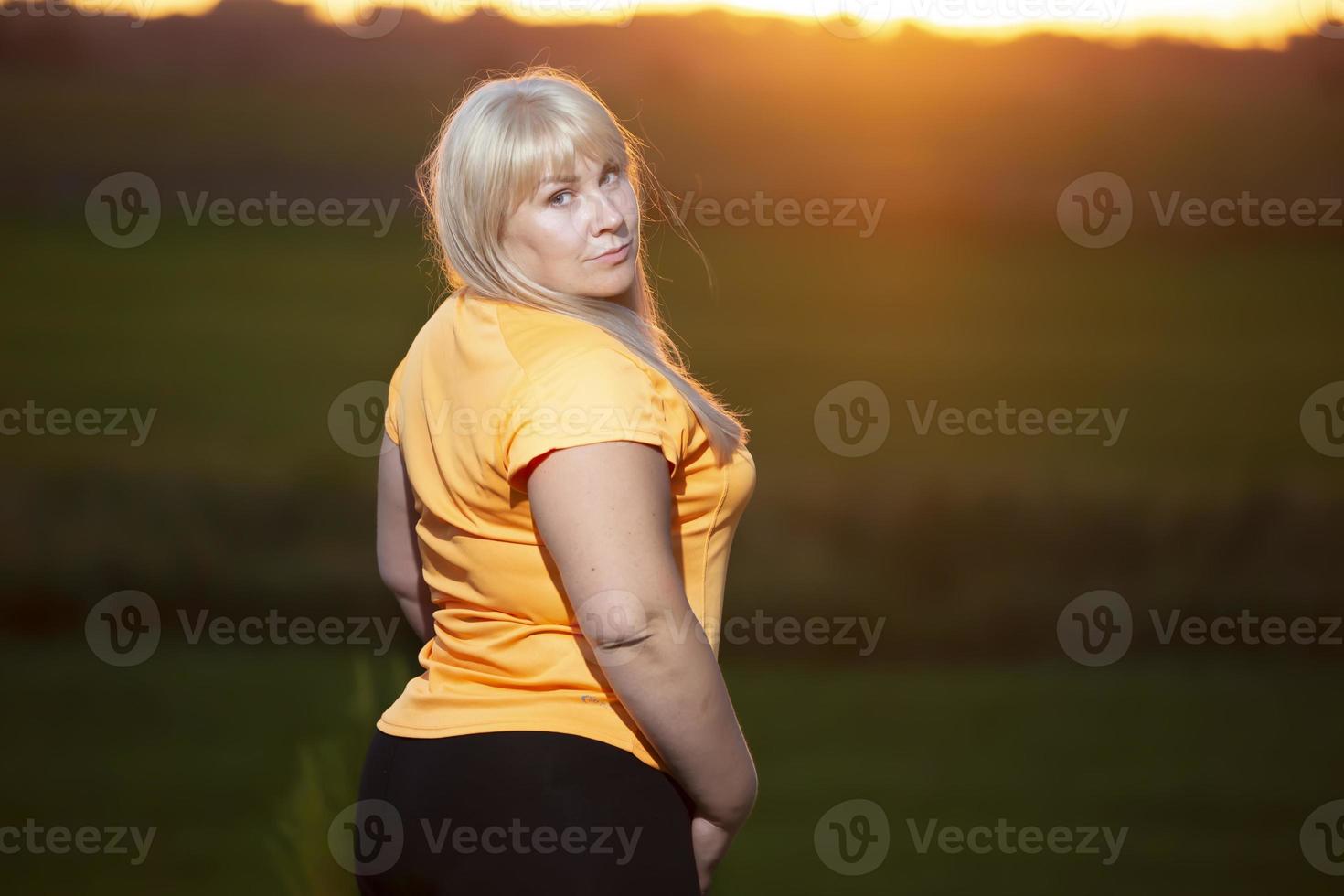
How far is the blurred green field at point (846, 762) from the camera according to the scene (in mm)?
2596

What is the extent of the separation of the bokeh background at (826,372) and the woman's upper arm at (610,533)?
217cm

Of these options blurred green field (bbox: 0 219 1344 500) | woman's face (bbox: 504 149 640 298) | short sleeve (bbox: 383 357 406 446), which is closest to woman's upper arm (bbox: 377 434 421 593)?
short sleeve (bbox: 383 357 406 446)

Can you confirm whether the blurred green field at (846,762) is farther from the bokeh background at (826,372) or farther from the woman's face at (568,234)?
the woman's face at (568,234)

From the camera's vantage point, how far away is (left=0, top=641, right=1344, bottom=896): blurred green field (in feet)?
8.52

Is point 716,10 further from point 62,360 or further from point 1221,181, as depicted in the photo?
point 62,360

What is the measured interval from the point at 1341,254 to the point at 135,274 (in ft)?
10.3

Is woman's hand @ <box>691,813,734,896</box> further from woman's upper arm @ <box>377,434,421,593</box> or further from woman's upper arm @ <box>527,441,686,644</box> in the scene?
woman's upper arm @ <box>377,434,421,593</box>

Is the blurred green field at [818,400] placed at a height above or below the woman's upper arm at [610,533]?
above

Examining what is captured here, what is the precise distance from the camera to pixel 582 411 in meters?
0.73

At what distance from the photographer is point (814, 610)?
3.18 meters

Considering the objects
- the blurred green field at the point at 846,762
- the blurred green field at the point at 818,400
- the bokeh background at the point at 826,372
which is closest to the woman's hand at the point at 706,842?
the blurred green field at the point at 846,762

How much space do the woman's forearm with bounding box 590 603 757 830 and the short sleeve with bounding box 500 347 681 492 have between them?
11 centimetres

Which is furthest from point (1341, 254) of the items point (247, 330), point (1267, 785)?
point (247, 330)

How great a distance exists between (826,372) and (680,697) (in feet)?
7.75
